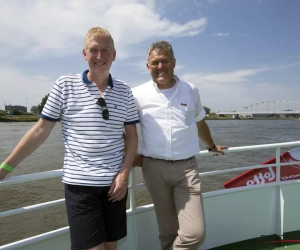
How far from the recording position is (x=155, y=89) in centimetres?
179

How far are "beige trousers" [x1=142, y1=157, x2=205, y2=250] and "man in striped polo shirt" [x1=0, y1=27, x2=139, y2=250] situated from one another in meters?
0.35

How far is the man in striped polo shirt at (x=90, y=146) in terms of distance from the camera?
1.35m

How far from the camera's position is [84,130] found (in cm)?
137

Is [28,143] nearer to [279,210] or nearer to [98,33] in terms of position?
[98,33]

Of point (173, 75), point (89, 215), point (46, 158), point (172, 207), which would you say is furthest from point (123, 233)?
point (46, 158)

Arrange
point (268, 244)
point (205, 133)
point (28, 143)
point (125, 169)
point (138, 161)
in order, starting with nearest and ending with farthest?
point (28, 143), point (125, 169), point (138, 161), point (205, 133), point (268, 244)

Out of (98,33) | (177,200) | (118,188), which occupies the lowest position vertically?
(177,200)

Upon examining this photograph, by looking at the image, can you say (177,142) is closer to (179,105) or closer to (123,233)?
(179,105)

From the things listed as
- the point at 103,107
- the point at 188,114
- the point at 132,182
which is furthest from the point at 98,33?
the point at 132,182

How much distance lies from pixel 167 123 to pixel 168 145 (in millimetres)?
133

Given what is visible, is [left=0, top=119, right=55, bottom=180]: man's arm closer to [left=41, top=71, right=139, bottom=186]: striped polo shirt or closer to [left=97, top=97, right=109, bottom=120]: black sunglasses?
[left=41, top=71, right=139, bottom=186]: striped polo shirt

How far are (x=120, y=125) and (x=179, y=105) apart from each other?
0.46m

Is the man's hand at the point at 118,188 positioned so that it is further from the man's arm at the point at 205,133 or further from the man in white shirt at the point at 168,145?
the man's arm at the point at 205,133

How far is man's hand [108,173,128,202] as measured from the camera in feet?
4.59
